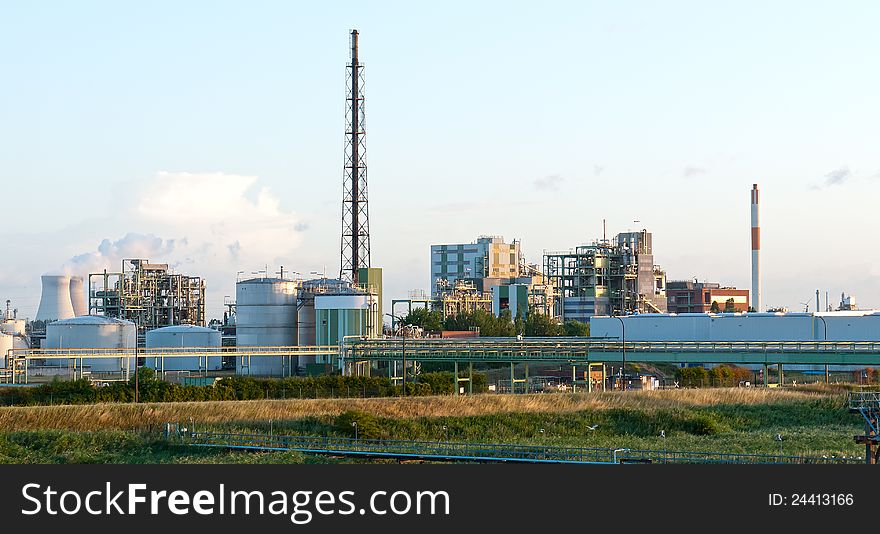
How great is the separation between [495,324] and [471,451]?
7875 centimetres

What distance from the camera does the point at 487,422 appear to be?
60.8m

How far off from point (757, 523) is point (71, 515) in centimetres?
1431

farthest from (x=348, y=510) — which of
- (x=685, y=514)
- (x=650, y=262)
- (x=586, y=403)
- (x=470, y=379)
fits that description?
(x=650, y=262)

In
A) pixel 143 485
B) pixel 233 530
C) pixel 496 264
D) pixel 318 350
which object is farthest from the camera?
pixel 496 264

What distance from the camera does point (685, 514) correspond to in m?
27.2

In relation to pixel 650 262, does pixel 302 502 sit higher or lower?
lower

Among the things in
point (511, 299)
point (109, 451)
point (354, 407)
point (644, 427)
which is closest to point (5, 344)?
point (354, 407)

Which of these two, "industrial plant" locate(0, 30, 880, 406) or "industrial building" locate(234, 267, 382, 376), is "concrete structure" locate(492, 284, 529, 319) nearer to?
"industrial plant" locate(0, 30, 880, 406)

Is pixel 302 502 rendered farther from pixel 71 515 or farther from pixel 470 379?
pixel 470 379

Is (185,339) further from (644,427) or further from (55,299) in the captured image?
(644,427)

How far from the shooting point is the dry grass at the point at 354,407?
55.3 metres

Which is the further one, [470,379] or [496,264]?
[496,264]

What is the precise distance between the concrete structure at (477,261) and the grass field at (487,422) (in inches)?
3748

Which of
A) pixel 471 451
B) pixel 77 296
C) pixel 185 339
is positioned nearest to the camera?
pixel 471 451
